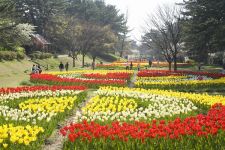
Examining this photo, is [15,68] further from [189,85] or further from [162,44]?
[189,85]

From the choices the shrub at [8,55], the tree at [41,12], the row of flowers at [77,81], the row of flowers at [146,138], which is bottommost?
the row of flowers at [146,138]

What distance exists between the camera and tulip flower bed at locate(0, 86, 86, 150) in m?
9.17

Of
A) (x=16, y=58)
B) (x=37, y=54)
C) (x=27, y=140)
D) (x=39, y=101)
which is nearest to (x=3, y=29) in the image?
(x=39, y=101)

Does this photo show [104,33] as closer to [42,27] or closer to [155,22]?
[42,27]

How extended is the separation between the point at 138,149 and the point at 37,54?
51839 mm

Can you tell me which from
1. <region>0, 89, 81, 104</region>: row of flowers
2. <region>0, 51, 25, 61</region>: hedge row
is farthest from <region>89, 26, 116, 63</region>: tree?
<region>0, 89, 81, 104</region>: row of flowers

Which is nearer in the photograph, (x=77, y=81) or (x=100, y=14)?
(x=77, y=81)

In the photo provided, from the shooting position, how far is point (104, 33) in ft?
249

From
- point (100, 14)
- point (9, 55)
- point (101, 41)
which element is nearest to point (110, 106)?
point (9, 55)

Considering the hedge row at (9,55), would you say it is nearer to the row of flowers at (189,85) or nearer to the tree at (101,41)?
the tree at (101,41)

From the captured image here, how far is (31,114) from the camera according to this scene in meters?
13.2

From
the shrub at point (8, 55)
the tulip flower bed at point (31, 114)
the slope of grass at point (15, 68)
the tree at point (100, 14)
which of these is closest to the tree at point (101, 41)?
the tree at point (100, 14)

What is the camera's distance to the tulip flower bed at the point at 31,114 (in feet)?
30.1

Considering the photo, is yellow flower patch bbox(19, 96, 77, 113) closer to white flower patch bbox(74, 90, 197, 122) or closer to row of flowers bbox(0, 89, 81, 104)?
white flower patch bbox(74, 90, 197, 122)
